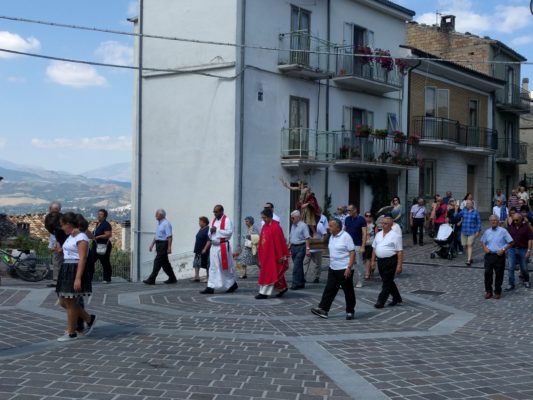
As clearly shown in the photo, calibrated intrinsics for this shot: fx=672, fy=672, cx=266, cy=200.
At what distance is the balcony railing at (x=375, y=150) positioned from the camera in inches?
961

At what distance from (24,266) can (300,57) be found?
1162 centimetres

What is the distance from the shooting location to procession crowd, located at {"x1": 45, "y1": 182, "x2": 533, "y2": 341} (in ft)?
28.9

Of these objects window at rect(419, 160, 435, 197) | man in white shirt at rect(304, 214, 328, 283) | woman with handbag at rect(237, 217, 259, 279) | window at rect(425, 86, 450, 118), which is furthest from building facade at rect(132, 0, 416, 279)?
man in white shirt at rect(304, 214, 328, 283)

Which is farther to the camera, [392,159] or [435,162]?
[435,162]

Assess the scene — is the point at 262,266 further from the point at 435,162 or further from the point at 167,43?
the point at 435,162

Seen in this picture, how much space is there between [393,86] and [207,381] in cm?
2151

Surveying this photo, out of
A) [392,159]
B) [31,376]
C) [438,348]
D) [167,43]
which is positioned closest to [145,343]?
[31,376]

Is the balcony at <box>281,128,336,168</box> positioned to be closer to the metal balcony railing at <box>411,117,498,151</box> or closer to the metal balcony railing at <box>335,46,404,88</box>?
the metal balcony railing at <box>335,46,404,88</box>

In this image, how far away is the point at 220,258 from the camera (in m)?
13.9

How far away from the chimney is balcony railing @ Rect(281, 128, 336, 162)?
655 inches

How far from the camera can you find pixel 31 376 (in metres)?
6.91

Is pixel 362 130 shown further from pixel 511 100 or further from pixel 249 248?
pixel 511 100

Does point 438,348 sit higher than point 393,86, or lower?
lower

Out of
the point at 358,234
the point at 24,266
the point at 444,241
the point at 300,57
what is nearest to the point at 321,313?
the point at 358,234
